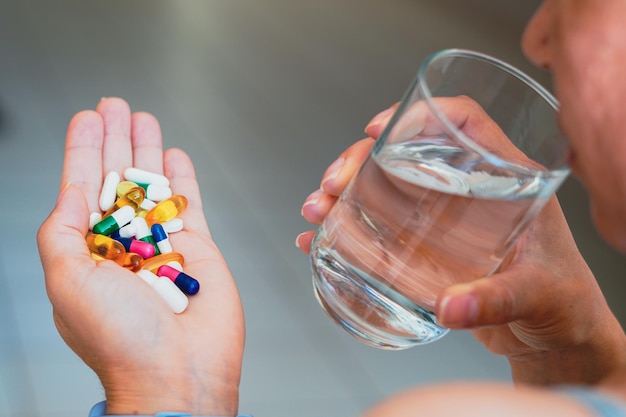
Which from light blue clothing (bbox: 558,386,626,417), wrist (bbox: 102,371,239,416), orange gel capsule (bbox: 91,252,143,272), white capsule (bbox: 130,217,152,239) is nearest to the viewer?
light blue clothing (bbox: 558,386,626,417)

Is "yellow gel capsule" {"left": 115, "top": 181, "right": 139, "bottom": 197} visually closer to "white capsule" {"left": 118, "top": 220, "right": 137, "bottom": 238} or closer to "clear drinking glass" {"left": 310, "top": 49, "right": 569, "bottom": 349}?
"white capsule" {"left": 118, "top": 220, "right": 137, "bottom": 238}

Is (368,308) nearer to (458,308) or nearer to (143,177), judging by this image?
(458,308)

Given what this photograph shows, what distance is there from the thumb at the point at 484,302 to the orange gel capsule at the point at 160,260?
523 mm

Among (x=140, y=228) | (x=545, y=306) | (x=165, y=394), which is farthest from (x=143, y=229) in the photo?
(x=545, y=306)

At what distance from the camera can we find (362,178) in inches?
27.6

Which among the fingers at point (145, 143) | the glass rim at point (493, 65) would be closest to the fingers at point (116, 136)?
the fingers at point (145, 143)

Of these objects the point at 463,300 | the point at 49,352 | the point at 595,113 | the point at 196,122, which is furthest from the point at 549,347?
the point at 196,122

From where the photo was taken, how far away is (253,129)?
6.12 feet

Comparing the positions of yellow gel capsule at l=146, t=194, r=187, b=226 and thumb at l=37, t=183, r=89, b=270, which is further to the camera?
yellow gel capsule at l=146, t=194, r=187, b=226

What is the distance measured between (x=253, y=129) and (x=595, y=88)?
56.1 inches

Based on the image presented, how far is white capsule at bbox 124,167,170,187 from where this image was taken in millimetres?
1174

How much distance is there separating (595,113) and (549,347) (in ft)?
1.70

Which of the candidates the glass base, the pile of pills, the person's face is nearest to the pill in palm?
the pile of pills

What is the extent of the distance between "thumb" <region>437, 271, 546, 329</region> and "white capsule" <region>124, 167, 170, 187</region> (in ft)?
2.22
